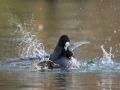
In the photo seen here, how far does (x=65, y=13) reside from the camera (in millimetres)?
26531

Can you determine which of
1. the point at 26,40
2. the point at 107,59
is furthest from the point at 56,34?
the point at 107,59

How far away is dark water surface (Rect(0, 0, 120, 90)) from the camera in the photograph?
11.2 meters

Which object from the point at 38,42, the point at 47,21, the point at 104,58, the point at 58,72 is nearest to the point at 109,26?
the point at 47,21

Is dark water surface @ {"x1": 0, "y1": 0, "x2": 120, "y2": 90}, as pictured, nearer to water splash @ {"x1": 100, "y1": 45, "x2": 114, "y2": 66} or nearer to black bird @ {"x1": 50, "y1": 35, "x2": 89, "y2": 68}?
water splash @ {"x1": 100, "y1": 45, "x2": 114, "y2": 66}

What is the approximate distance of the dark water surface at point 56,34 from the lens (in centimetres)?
1123

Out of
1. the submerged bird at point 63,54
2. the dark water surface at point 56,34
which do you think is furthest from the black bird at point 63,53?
the dark water surface at point 56,34

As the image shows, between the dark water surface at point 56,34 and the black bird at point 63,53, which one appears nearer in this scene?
the dark water surface at point 56,34

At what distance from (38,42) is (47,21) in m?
5.86

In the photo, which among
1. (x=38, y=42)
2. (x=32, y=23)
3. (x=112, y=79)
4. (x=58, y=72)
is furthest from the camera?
(x=32, y=23)

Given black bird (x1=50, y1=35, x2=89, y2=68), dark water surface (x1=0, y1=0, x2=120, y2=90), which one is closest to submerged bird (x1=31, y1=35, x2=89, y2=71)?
black bird (x1=50, y1=35, x2=89, y2=68)

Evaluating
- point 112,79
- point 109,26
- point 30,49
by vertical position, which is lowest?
point 112,79

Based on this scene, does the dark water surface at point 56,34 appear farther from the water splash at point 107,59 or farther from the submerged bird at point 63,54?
the submerged bird at point 63,54

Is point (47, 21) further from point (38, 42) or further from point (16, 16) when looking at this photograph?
point (38, 42)

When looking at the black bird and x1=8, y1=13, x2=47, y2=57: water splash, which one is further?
x1=8, y1=13, x2=47, y2=57: water splash
